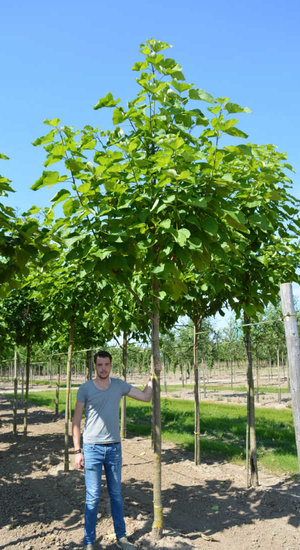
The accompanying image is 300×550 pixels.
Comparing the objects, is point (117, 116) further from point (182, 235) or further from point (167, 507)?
point (167, 507)

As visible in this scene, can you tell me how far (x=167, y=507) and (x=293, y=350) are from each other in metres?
3.11

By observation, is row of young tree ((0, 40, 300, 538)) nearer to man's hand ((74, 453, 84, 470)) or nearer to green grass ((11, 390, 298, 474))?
man's hand ((74, 453, 84, 470))

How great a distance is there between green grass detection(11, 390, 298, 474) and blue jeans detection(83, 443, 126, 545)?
4.19 metres

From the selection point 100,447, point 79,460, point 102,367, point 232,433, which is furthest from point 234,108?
point 232,433

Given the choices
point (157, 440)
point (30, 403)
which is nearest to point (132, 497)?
point (157, 440)

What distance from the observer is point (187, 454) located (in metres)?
8.34

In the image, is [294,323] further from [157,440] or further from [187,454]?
[187,454]

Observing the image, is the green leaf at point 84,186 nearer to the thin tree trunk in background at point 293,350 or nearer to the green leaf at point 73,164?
the green leaf at point 73,164

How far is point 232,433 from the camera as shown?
10570 mm

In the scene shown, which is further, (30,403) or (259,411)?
(30,403)

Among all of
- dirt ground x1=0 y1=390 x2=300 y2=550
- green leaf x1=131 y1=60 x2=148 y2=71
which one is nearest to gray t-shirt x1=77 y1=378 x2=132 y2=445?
dirt ground x1=0 y1=390 x2=300 y2=550

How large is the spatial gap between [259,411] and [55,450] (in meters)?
8.67

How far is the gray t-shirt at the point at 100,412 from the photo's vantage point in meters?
3.77

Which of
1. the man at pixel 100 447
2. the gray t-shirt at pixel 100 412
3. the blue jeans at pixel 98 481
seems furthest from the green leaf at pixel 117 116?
the blue jeans at pixel 98 481
